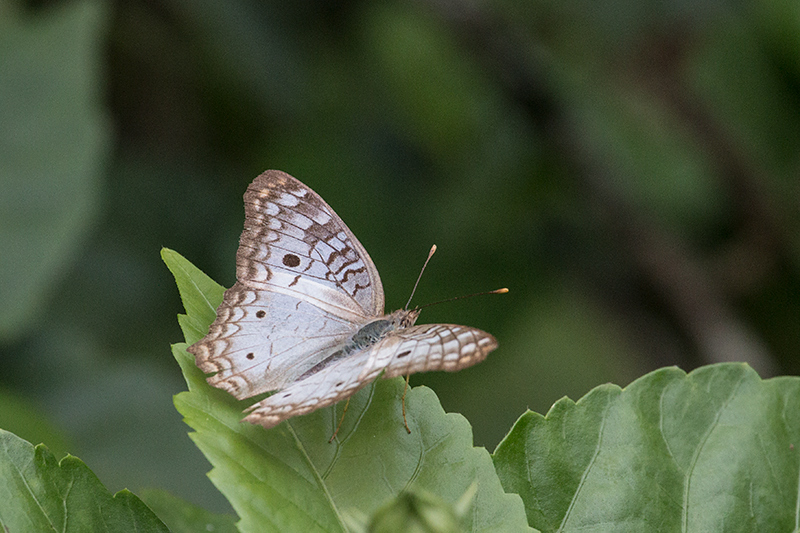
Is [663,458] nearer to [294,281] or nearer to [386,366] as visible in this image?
[386,366]

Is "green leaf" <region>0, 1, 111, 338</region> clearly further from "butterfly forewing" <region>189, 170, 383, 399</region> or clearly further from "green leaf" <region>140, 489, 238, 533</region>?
"green leaf" <region>140, 489, 238, 533</region>

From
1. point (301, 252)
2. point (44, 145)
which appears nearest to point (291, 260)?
point (301, 252)

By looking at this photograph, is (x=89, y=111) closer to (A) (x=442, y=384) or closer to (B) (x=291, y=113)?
(B) (x=291, y=113)

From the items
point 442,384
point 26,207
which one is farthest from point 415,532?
point 442,384

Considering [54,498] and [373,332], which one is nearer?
[54,498]

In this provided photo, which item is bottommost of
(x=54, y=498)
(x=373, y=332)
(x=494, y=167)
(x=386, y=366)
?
(x=54, y=498)
